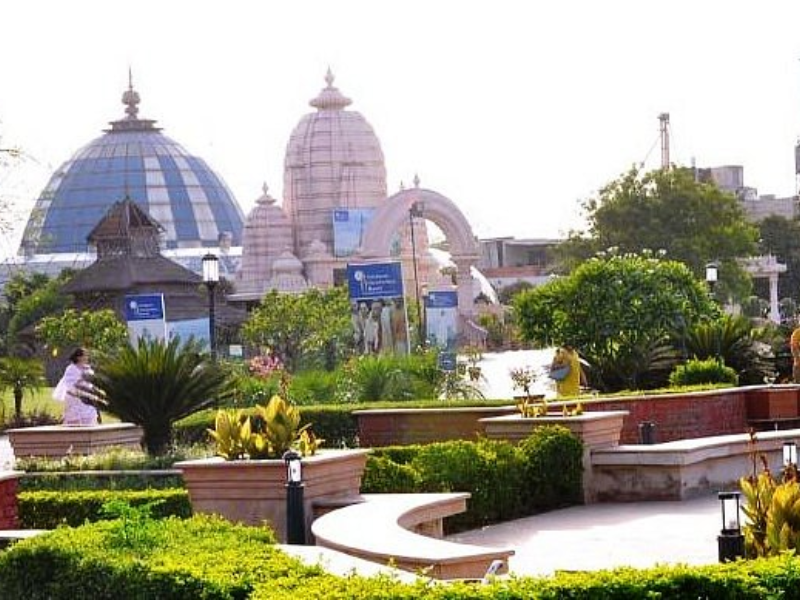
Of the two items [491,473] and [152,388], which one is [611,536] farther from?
[152,388]

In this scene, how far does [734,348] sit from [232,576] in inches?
835

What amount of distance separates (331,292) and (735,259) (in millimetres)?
19459

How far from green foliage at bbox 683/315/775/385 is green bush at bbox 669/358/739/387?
2566 mm

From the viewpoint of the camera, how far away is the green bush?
2473 cm

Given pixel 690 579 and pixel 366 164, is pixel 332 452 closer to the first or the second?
pixel 690 579

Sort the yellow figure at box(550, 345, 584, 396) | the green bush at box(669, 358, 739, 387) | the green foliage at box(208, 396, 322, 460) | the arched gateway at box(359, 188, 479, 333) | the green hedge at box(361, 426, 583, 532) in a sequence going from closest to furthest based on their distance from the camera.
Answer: the green foliage at box(208, 396, 322, 460) < the green hedge at box(361, 426, 583, 532) < the yellow figure at box(550, 345, 584, 396) < the green bush at box(669, 358, 739, 387) < the arched gateway at box(359, 188, 479, 333)

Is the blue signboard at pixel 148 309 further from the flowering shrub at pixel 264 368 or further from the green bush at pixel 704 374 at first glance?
the green bush at pixel 704 374

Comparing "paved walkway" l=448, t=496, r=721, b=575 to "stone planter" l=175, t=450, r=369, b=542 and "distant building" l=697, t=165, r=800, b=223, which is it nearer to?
"stone planter" l=175, t=450, r=369, b=542

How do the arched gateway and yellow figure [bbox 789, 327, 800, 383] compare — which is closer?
yellow figure [bbox 789, 327, 800, 383]

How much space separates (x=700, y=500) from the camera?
16.3 m

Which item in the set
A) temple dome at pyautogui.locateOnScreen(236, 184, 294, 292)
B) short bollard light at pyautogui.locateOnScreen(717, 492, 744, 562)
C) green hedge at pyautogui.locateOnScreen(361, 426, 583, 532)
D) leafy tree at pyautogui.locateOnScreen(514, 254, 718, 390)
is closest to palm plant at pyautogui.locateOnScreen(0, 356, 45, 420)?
leafy tree at pyautogui.locateOnScreen(514, 254, 718, 390)

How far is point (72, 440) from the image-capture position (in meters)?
19.1

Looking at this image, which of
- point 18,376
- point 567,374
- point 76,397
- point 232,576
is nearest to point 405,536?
point 232,576

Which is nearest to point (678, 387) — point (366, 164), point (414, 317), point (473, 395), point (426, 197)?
point (473, 395)
